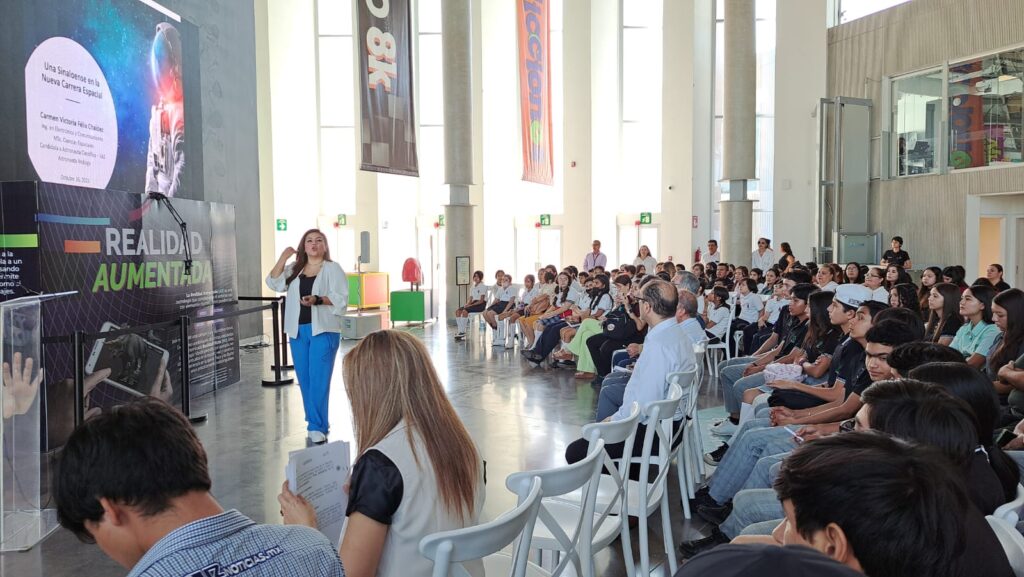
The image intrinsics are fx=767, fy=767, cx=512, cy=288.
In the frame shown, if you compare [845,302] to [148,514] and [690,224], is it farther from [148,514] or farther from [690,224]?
[690,224]

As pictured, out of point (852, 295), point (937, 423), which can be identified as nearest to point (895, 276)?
point (852, 295)

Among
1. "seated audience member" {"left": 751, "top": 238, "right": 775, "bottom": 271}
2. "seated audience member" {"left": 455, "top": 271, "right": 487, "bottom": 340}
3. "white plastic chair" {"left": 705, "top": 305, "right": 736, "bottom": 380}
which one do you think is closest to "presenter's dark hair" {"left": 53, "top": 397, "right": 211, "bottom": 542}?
"white plastic chair" {"left": 705, "top": 305, "right": 736, "bottom": 380}

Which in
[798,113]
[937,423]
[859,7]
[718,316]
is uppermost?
[859,7]

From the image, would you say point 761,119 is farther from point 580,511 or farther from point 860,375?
point 580,511

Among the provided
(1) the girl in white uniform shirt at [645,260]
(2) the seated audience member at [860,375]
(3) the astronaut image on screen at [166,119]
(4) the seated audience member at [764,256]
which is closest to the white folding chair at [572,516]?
(2) the seated audience member at [860,375]

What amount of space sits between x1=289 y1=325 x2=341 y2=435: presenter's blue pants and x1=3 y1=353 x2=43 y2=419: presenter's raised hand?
7.32ft

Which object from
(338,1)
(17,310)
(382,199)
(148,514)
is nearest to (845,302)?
(148,514)

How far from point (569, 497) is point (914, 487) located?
2.32 metres

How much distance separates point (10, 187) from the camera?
5637mm

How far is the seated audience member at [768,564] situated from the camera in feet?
2.68

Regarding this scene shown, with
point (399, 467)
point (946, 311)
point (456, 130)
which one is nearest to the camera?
point (399, 467)

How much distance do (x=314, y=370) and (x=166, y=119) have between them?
4.86 m

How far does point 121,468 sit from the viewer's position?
4.19 feet

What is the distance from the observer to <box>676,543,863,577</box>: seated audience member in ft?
2.68
